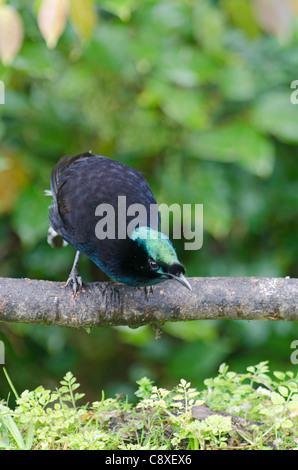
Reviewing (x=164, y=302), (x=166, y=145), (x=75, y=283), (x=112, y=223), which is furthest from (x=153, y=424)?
(x=166, y=145)

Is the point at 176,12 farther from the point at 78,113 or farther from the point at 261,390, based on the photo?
the point at 261,390

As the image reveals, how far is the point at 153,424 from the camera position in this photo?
1886 millimetres

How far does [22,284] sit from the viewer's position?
7.26 feet

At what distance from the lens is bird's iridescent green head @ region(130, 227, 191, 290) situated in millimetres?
2043

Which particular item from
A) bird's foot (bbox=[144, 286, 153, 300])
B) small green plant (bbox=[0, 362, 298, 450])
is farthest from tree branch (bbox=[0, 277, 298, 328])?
small green plant (bbox=[0, 362, 298, 450])

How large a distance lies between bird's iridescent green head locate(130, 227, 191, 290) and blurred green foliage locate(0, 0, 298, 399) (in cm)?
106

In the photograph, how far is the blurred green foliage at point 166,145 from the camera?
318 cm

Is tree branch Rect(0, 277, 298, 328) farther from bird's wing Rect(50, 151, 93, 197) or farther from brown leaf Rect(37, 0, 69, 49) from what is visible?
brown leaf Rect(37, 0, 69, 49)

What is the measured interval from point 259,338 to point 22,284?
5.57 feet

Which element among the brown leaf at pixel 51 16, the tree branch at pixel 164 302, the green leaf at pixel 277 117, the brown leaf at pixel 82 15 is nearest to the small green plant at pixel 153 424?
the tree branch at pixel 164 302

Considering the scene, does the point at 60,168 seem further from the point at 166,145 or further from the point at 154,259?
the point at 154,259

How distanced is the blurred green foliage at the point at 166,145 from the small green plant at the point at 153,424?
1251mm

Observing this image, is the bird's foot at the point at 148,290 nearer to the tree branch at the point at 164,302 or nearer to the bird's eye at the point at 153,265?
the tree branch at the point at 164,302

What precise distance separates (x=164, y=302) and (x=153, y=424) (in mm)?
492
